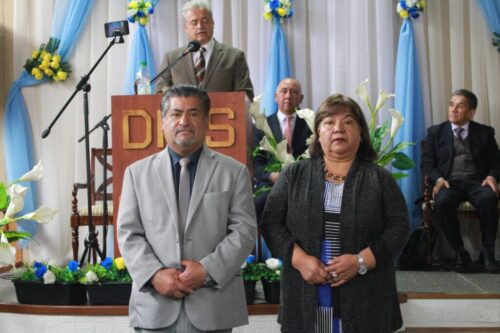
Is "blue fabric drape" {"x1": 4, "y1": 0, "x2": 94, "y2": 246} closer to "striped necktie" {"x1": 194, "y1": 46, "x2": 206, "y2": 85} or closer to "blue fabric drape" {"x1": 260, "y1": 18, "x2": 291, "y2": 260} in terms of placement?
"blue fabric drape" {"x1": 260, "y1": 18, "x2": 291, "y2": 260}

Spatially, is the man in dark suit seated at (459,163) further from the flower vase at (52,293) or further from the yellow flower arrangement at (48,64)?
the yellow flower arrangement at (48,64)

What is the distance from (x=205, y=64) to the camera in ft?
12.7

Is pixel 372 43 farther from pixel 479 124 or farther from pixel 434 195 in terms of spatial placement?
pixel 434 195

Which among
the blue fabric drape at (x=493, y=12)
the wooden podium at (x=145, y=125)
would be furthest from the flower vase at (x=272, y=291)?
the blue fabric drape at (x=493, y=12)

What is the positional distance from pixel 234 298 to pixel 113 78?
11.9ft

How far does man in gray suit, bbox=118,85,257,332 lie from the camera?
2.00 meters

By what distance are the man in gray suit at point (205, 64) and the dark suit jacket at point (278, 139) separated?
45 cm

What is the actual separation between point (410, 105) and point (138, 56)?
83.7 inches

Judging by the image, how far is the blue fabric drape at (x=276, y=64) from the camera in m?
5.18

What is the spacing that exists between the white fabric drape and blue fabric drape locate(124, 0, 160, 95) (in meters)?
0.11

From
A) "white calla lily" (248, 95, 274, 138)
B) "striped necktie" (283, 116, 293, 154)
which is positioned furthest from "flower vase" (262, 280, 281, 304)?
"striped necktie" (283, 116, 293, 154)

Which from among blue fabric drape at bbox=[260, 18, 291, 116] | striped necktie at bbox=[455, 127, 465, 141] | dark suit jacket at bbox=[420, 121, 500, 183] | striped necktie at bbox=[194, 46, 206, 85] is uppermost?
blue fabric drape at bbox=[260, 18, 291, 116]

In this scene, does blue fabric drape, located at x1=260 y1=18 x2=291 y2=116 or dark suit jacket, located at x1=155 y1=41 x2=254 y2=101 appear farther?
blue fabric drape, located at x1=260 y1=18 x2=291 y2=116

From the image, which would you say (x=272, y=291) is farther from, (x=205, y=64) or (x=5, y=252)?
(x=5, y=252)
